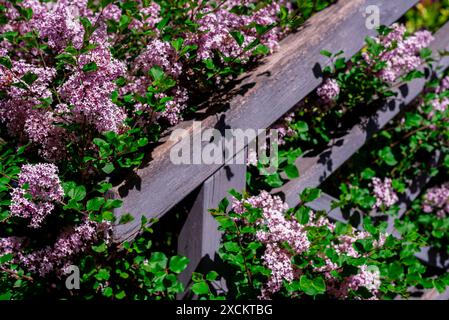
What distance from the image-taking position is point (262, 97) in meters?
1.68

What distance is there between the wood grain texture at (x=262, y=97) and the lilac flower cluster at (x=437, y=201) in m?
1.02

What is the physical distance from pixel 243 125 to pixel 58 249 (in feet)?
2.31

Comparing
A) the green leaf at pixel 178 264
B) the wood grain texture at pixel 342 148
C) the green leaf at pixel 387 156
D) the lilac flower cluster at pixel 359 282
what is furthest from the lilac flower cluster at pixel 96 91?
the green leaf at pixel 387 156

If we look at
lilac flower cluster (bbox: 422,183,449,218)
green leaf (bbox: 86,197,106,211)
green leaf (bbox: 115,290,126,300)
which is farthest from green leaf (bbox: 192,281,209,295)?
lilac flower cluster (bbox: 422,183,449,218)

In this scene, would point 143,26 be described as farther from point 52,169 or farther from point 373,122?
point 373,122

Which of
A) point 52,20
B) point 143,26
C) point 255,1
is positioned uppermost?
point 255,1

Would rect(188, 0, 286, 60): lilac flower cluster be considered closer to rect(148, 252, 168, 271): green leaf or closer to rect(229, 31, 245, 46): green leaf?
rect(229, 31, 245, 46): green leaf

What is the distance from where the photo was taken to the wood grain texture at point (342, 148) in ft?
6.43

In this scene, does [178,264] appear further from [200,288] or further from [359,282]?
[359,282]

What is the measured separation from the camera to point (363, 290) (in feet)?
5.59

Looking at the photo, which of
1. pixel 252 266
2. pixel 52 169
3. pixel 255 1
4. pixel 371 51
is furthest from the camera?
pixel 255 1

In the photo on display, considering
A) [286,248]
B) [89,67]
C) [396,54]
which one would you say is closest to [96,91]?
[89,67]
